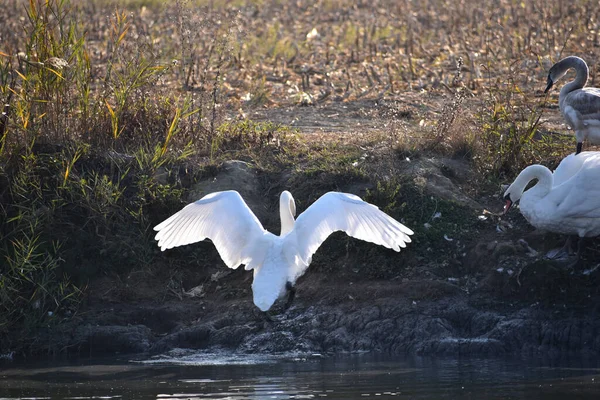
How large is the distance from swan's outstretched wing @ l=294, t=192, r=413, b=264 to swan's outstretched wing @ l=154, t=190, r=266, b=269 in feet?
1.26

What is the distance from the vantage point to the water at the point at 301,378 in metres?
6.33

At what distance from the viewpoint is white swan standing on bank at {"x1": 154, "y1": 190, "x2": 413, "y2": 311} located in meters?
7.90

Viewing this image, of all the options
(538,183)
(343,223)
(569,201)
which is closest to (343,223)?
(343,223)

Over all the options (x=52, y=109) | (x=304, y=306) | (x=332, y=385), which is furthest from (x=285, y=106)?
(x=332, y=385)

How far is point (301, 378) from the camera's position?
6.88 meters

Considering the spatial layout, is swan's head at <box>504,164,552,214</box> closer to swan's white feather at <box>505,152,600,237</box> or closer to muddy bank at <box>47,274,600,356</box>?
swan's white feather at <box>505,152,600,237</box>

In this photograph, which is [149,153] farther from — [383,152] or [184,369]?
[184,369]

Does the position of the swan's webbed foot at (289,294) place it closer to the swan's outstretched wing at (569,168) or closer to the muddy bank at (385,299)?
the muddy bank at (385,299)

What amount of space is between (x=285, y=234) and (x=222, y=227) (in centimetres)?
52

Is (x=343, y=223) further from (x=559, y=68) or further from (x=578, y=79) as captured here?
(x=559, y=68)

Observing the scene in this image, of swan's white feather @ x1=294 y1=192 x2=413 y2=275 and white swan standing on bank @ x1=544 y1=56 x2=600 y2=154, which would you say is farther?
white swan standing on bank @ x1=544 y1=56 x2=600 y2=154

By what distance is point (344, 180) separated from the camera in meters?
9.59

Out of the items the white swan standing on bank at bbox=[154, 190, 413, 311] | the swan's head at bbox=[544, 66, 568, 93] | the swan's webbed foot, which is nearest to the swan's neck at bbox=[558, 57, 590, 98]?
the swan's head at bbox=[544, 66, 568, 93]

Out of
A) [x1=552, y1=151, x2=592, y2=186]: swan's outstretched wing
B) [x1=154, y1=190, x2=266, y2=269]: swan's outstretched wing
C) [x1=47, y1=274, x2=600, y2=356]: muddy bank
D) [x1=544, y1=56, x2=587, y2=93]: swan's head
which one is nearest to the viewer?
[x1=47, y1=274, x2=600, y2=356]: muddy bank
